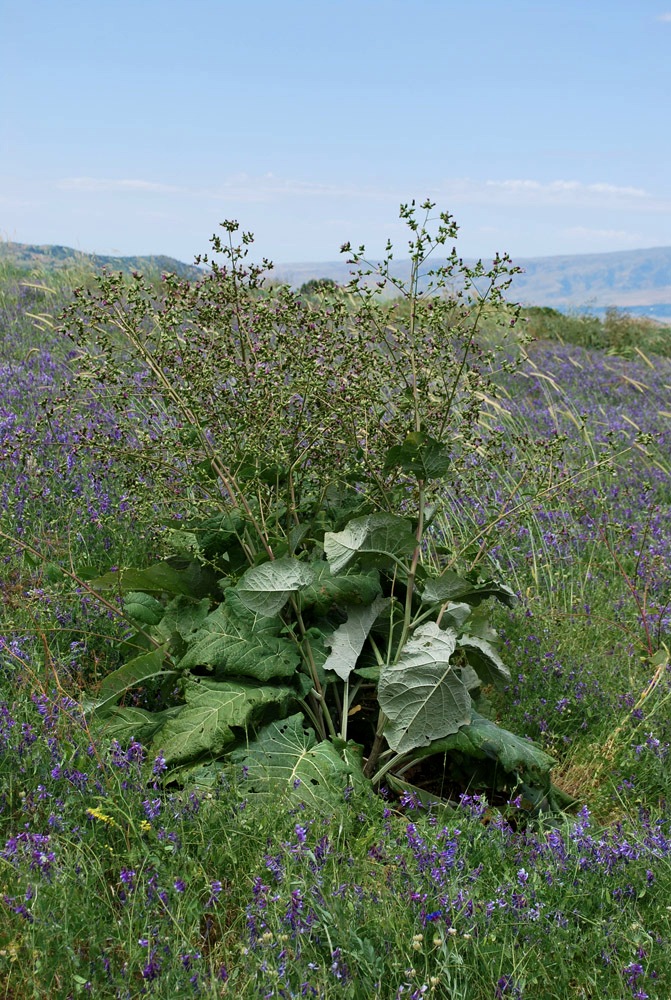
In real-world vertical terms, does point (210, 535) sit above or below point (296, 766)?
above

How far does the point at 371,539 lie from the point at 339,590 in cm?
22

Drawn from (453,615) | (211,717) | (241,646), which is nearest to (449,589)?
(453,615)

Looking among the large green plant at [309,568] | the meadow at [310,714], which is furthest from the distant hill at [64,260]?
the large green plant at [309,568]

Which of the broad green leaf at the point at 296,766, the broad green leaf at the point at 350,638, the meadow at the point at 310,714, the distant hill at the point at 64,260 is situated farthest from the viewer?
the distant hill at the point at 64,260

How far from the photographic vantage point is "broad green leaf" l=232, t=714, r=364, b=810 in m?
2.69

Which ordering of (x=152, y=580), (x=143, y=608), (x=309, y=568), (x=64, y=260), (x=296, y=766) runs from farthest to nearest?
(x=64, y=260) → (x=152, y=580) → (x=143, y=608) → (x=309, y=568) → (x=296, y=766)

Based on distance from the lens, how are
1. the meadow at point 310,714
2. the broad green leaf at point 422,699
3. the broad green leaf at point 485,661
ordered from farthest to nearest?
1. the broad green leaf at point 485,661
2. the broad green leaf at point 422,699
3. the meadow at point 310,714

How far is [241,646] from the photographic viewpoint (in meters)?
3.01

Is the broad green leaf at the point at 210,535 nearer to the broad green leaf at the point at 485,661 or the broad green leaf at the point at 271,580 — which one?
the broad green leaf at the point at 271,580

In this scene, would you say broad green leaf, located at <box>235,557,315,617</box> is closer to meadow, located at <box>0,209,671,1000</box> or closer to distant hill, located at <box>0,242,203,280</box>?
meadow, located at <box>0,209,671,1000</box>

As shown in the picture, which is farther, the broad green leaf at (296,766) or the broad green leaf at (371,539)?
the broad green leaf at (371,539)

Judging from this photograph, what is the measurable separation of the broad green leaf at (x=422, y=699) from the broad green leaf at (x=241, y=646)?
367 mm

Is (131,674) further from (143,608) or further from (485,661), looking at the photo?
(485,661)

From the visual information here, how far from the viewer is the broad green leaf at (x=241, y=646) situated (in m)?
2.96
